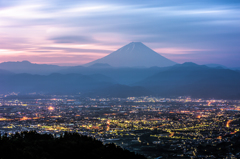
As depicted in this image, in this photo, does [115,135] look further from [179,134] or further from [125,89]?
[125,89]

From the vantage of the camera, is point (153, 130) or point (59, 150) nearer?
point (59, 150)

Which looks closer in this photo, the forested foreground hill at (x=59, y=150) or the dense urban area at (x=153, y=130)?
the forested foreground hill at (x=59, y=150)

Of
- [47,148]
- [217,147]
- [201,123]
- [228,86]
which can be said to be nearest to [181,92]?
[228,86]

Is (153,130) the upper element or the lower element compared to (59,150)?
lower

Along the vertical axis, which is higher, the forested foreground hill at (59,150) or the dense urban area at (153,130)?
the forested foreground hill at (59,150)

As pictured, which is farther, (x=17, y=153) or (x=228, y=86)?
(x=228, y=86)

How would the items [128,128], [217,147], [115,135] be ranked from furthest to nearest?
1. [128,128]
2. [115,135]
3. [217,147]

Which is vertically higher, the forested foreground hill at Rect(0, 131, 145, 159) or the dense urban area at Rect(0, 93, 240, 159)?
the forested foreground hill at Rect(0, 131, 145, 159)

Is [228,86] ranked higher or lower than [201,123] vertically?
higher

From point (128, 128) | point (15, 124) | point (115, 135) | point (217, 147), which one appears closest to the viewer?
point (217, 147)

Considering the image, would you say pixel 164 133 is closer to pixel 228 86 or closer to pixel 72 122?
pixel 72 122

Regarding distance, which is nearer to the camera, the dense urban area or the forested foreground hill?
the forested foreground hill
